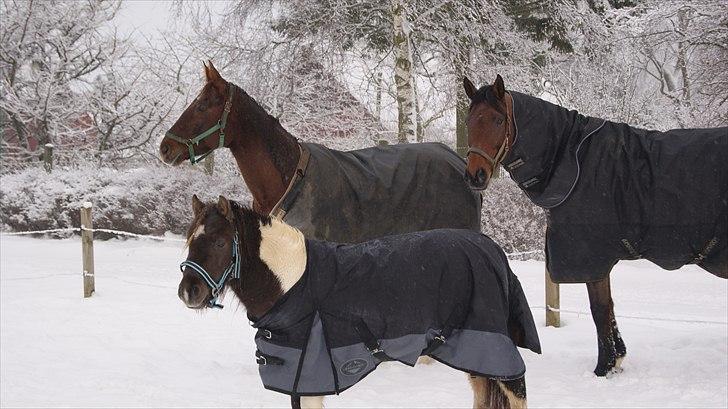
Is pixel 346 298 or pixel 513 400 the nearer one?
pixel 346 298

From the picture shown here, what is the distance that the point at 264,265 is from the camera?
9.56 ft

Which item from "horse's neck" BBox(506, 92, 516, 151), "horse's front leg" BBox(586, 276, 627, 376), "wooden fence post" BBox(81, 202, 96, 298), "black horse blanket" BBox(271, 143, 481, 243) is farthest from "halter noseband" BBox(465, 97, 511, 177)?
"wooden fence post" BBox(81, 202, 96, 298)

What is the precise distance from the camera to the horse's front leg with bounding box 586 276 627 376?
4426 millimetres

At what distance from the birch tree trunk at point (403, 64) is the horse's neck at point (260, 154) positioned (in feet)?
18.3

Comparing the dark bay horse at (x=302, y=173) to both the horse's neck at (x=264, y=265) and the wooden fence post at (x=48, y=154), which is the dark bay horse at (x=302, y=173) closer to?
the horse's neck at (x=264, y=265)

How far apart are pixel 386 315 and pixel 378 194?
5.94 feet

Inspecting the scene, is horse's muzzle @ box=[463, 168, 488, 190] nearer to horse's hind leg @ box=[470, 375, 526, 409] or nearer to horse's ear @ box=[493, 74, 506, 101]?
horse's ear @ box=[493, 74, 506, 101]

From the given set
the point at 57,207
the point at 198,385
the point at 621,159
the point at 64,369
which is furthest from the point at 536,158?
the point at 57,207

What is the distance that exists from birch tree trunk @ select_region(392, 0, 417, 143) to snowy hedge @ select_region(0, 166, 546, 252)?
6.51 feet

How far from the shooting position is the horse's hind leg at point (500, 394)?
10.3ft

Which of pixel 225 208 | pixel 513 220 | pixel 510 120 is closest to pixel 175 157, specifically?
pixel 225 208

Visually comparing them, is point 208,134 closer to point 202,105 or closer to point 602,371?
point 202,105

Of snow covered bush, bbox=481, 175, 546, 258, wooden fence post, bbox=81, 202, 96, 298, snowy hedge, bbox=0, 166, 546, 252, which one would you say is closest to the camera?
wooden fence post, bbox=81, 202, 96, 298

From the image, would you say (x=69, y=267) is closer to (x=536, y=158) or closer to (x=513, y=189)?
(x=513, y=189)
